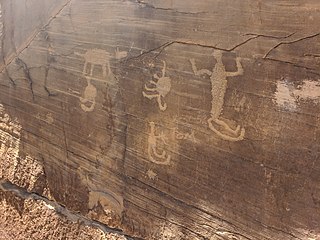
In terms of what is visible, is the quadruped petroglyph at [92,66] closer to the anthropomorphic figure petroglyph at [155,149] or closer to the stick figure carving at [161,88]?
the stick figure carving at [161,88]

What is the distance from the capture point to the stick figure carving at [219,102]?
1594 millimetres

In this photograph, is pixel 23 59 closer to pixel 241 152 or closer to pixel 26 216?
pixel 26 216

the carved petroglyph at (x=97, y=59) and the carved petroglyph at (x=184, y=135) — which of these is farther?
the carved petroglyph at (x=97, y=59)

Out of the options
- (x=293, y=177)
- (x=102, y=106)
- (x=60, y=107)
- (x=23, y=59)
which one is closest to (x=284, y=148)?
(x=293, y=177)

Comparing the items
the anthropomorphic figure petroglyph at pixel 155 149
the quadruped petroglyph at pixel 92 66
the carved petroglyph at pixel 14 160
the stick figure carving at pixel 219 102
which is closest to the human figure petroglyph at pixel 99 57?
the quadruped petroglyph at pixel 92 66

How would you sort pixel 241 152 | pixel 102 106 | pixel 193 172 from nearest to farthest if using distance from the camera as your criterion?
pixel 241 152, pixel 193 172, pixel 102 106

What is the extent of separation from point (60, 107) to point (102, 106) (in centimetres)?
28

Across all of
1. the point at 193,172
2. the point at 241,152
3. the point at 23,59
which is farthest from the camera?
the point at 23,59

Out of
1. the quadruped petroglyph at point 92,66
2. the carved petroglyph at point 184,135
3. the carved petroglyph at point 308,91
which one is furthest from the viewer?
the quadruped petroglyph at point 92,66

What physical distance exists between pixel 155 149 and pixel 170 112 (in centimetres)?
16

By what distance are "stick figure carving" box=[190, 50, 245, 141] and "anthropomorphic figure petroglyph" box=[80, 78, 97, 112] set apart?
1.82 ft

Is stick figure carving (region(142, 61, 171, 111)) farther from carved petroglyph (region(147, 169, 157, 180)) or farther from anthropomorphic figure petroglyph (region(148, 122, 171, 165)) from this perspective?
carved petroglyph (region(147, 169, 157, 180))

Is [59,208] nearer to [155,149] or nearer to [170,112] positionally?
[155,149]

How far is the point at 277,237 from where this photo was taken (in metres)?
1.54
